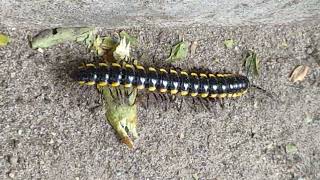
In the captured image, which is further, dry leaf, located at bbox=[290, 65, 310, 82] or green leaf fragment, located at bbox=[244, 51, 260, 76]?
dry leaf, located at bbox=[290, 65, 310, 82]

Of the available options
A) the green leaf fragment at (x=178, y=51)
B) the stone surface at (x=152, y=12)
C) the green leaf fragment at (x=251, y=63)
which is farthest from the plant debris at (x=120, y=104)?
the green leaf fragment at (x=251, y=63)

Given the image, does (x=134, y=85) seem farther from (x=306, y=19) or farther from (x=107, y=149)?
(x=306, y=19)

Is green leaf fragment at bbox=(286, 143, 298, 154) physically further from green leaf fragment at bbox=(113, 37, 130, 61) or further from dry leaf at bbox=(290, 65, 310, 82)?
green leaf fragment at bbox=(113, 37, 130, 61)

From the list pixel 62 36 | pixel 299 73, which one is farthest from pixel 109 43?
pixel 299 73

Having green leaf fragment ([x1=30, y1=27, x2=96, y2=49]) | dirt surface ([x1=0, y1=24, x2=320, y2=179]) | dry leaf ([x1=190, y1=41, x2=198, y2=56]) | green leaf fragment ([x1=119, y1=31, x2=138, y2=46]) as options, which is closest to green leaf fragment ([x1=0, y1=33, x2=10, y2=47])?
dirt surface ([x1=0, y1=24, x2=320, y2=179])

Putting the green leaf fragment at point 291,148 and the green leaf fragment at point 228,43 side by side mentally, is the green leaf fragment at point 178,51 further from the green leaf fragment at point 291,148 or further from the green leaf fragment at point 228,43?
the green leaf fragment at point 291,148
